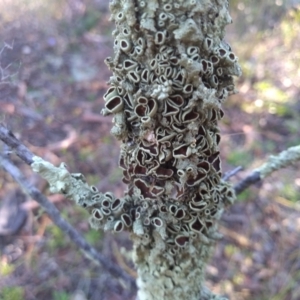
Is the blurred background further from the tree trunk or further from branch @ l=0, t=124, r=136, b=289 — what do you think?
the tree trunk

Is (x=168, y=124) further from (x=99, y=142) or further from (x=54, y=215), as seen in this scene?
(x=99, y=142)

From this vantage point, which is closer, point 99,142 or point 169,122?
point 169,122

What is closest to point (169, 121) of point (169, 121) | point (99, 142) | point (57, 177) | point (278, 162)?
point (169, 121)

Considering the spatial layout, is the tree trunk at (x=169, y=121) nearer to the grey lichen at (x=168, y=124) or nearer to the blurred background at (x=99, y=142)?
the grey lichen at (x=168, y=124)

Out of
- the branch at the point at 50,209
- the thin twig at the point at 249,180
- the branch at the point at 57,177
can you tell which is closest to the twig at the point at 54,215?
the branch at the point at 50,209

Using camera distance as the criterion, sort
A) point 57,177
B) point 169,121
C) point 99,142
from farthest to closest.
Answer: point 99,142, point 57,177, point 169,121

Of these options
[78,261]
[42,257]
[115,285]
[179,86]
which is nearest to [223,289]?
[115,285]

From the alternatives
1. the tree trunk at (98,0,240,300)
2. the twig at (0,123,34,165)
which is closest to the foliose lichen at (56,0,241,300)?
the tree trunk at (98,0,240,300)

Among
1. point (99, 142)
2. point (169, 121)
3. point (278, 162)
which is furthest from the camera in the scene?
point (99, 142)
